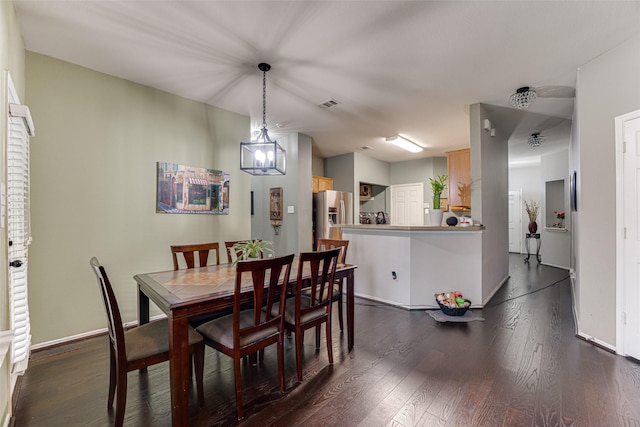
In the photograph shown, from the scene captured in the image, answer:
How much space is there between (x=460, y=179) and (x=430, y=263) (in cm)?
198

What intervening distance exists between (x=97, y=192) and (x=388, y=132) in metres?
4.19

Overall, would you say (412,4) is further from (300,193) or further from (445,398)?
(300,193)

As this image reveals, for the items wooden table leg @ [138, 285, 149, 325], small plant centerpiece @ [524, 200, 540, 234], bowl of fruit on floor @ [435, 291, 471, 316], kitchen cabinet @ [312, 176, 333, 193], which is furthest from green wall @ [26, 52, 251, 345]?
small plant centerpiece @ [524, 200, 540, 234]

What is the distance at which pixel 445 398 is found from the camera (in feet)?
5.99

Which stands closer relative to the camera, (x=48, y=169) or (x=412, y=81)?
(x=48, y=169)

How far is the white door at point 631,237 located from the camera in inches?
90.2

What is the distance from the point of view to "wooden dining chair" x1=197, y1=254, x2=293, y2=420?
166 cm

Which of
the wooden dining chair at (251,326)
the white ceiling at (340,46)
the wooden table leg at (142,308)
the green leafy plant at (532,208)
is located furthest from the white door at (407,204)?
the wooden table leg at (142,308)

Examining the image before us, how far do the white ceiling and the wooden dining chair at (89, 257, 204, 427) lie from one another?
188 cm

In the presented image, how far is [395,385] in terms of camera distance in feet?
6.47

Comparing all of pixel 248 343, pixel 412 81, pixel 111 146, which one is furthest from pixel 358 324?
pixel 111 146

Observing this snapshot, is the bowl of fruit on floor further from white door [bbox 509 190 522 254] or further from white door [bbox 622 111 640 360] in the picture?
white door [bbox 509 190 522 254]

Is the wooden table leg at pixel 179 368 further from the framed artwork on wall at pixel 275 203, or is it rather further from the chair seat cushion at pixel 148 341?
the framed artwork on wall at pixel 275 203

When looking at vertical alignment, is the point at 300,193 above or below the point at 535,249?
above
